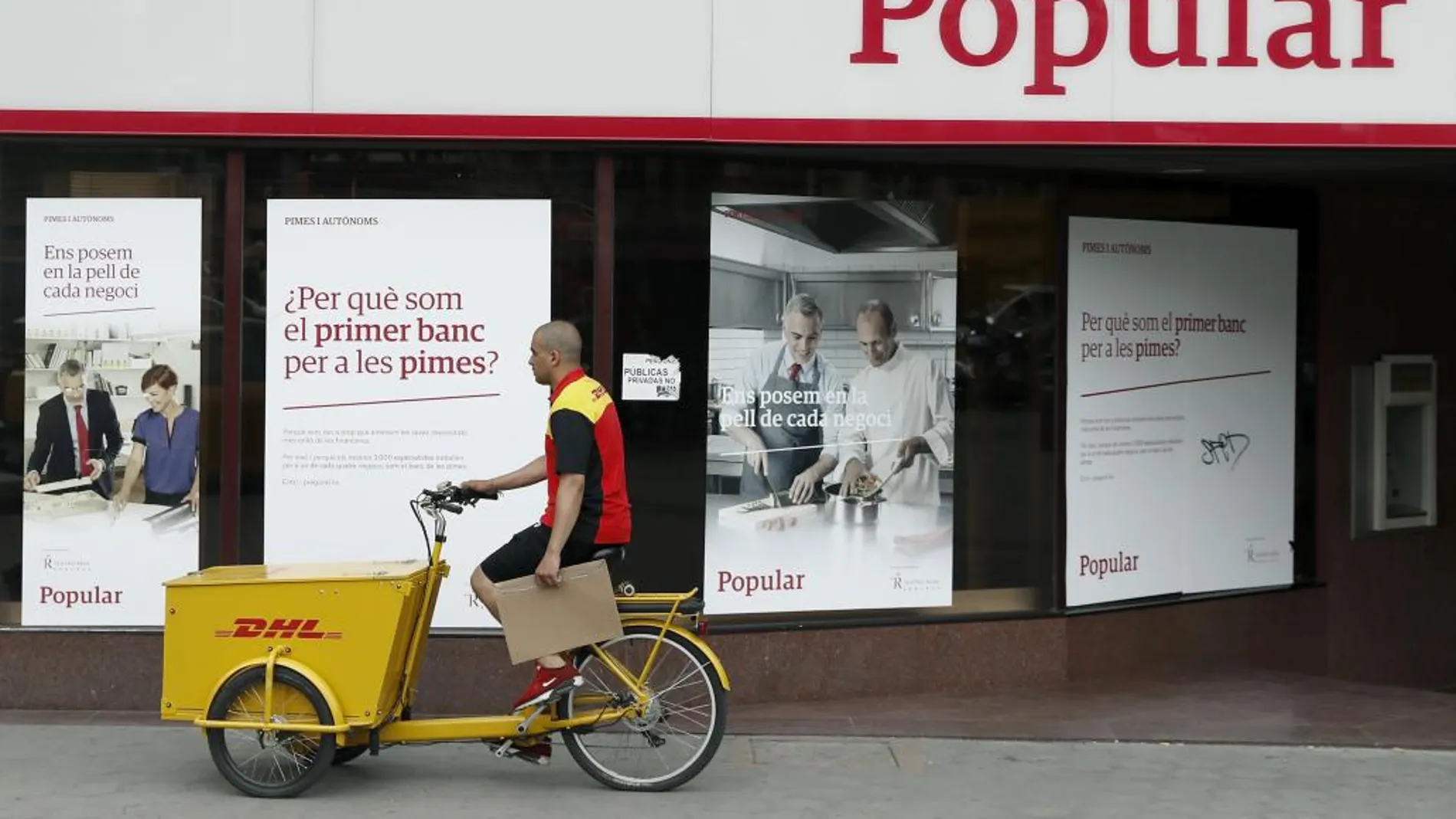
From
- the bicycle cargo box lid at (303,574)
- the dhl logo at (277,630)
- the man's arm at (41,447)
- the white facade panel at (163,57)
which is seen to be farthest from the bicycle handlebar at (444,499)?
the man's arm at (41,447)

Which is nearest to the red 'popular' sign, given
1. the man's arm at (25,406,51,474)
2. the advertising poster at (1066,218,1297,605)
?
the advertising poster at (1066,218,1297,605)

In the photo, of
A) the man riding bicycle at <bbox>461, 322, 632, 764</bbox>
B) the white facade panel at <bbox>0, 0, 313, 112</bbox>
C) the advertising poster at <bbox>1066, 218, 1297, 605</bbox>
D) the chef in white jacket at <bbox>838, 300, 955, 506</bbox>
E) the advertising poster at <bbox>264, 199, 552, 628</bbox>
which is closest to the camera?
the man riding bicycle at <bbox>461, 322, 632, 764</bbox>

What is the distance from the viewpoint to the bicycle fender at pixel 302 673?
6934mm

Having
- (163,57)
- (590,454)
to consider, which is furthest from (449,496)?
(163,57)

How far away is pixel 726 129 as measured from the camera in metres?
8.60

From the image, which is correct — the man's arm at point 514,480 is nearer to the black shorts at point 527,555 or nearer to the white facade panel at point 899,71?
the black shorts at point 527,555

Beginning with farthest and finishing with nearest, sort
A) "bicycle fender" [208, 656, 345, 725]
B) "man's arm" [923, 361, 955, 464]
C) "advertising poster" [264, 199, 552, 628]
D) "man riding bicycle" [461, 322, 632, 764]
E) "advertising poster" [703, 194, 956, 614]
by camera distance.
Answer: "man's arm" [923, 361, 955, 464]
"advertising poster" [703, 194, 956, 614]
"advertising poster" [264, 199, 552, 628]
"man riding bicycle" [461, 322, 632, 764]
"bicycle fender" [208, 656, 345, 725]

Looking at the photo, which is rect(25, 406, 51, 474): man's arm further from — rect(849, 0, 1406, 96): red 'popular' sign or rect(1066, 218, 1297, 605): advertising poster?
rect(1066, 218, 1297, 605): advertising poster

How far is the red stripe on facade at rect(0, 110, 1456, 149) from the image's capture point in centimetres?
855

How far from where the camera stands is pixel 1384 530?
11.6m

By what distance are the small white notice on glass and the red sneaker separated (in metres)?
1.91

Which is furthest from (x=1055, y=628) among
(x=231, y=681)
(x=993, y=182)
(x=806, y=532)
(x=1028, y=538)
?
(x=231, y=681)

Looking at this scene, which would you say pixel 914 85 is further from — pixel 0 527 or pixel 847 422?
pixel 0 527

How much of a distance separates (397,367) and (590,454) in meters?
2.01
